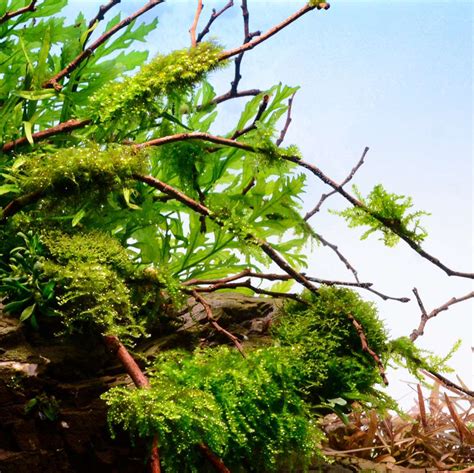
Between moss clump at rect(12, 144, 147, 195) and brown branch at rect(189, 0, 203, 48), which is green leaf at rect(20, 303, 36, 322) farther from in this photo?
brown branch at rect(189, 0, 203, 48)

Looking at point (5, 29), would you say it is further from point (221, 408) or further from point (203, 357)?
point (221, 408)

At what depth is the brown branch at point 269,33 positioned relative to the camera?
5.94 feet

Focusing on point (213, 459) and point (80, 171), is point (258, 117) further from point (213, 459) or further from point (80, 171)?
point (213, 459)

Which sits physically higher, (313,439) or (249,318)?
(249,318)

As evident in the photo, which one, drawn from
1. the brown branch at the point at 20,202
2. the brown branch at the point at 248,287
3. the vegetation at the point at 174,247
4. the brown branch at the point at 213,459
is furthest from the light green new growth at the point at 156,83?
the brown branch at the point at 213,459

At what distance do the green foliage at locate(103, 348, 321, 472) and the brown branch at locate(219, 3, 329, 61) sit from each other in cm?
88

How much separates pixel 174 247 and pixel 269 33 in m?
0.85

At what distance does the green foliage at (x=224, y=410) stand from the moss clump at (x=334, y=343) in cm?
8

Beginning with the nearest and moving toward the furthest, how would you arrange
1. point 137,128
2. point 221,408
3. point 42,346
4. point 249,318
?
point 221,408, point 42,346, point 249,318, point 137,128

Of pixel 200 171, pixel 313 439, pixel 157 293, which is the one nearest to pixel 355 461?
pixel 313 439

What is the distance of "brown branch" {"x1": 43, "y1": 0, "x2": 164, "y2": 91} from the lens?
1.86 m

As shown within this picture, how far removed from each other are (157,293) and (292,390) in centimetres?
49

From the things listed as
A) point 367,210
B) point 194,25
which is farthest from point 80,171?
point 367,210

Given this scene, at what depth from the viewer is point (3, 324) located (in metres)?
1.59
